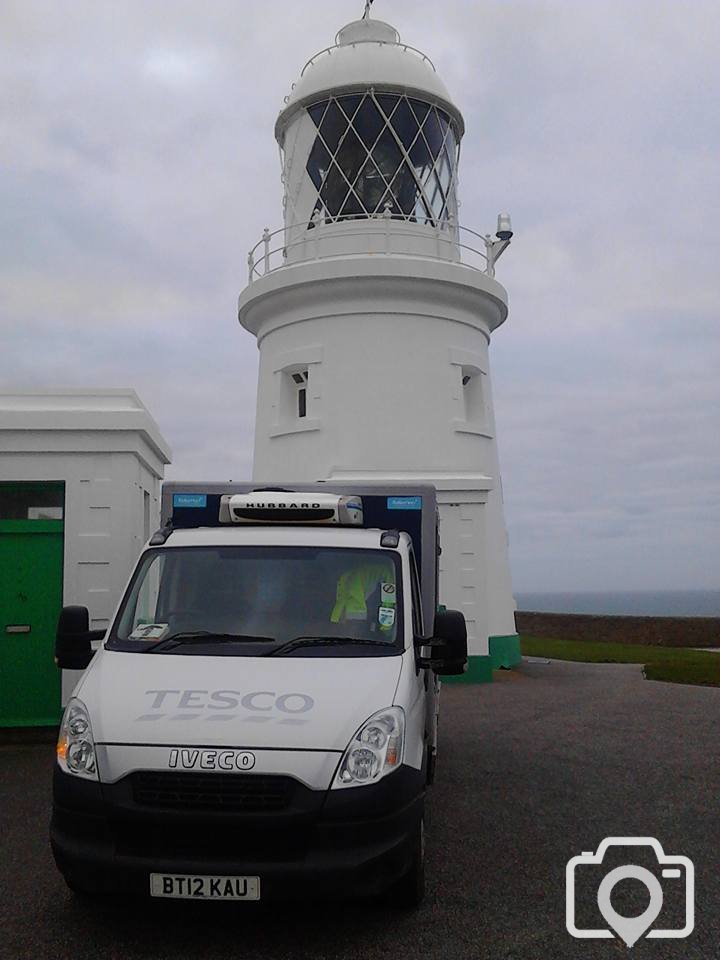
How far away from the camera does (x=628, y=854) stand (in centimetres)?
666

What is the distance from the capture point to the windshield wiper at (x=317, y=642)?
18.9 ft

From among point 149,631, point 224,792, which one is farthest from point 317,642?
point 224,792

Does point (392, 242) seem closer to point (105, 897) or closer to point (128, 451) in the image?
point (128, 451)

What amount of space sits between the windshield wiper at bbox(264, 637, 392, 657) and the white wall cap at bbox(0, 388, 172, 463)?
5578mm

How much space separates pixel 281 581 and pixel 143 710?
4.62ft

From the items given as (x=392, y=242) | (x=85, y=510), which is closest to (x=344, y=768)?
(x=85, y=510)

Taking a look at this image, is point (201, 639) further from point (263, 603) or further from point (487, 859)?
point (487, 859)

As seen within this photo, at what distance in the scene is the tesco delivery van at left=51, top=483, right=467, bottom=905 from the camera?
16.0 feet

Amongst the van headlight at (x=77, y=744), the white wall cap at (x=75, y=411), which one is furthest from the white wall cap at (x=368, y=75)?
the van headlight at (x=77, y=744)

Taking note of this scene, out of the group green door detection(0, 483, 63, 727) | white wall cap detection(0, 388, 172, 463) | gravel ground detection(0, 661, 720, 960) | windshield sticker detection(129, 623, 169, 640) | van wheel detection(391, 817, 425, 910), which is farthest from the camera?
white wall cap detection(0, 388, 172, 463)

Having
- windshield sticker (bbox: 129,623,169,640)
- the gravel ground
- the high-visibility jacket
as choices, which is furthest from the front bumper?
the high-visibility jacket

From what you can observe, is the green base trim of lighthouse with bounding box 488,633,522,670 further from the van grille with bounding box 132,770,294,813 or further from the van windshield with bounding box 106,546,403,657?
the van grille with bounding box 132,770,294,813

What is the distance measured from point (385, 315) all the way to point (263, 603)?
1132 centimetres

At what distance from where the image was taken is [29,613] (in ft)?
34.1
